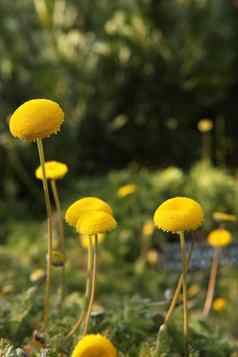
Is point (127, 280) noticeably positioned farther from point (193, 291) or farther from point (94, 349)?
point (94, 349)

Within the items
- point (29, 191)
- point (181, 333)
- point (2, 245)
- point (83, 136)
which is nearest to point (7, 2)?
point (83, 136)

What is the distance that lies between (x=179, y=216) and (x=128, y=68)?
4.86m

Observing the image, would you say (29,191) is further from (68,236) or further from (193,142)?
(193,142)

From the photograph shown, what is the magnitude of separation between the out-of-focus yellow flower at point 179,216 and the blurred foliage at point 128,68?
4.11 metres

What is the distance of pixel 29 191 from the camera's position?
5.25 meters

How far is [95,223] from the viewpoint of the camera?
131 centimetres

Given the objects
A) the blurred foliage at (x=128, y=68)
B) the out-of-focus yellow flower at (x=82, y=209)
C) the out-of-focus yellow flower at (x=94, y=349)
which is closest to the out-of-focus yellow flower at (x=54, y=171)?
the out-of-focus yellow flower at (x=82, y=209)

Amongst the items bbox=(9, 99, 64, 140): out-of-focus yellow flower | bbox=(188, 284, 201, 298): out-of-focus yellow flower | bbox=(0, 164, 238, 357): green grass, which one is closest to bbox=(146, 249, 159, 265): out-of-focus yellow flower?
bbox=(0, 164, 238, 357): green grass

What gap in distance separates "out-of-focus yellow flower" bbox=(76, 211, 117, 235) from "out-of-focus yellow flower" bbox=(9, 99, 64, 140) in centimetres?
21

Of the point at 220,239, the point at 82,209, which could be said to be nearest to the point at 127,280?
the point at 220,239

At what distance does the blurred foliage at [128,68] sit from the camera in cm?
574

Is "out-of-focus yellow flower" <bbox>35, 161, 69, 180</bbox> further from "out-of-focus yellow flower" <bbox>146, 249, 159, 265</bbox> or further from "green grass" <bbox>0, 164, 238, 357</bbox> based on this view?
"out-of-focus yellow flower" <bbox>146, 249, 159, 265</bbox>

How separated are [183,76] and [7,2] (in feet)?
6.47

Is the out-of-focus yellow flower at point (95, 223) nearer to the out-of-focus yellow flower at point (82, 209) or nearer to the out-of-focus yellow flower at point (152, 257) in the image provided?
the out-of-focus yellow flower at point (82, 209)
